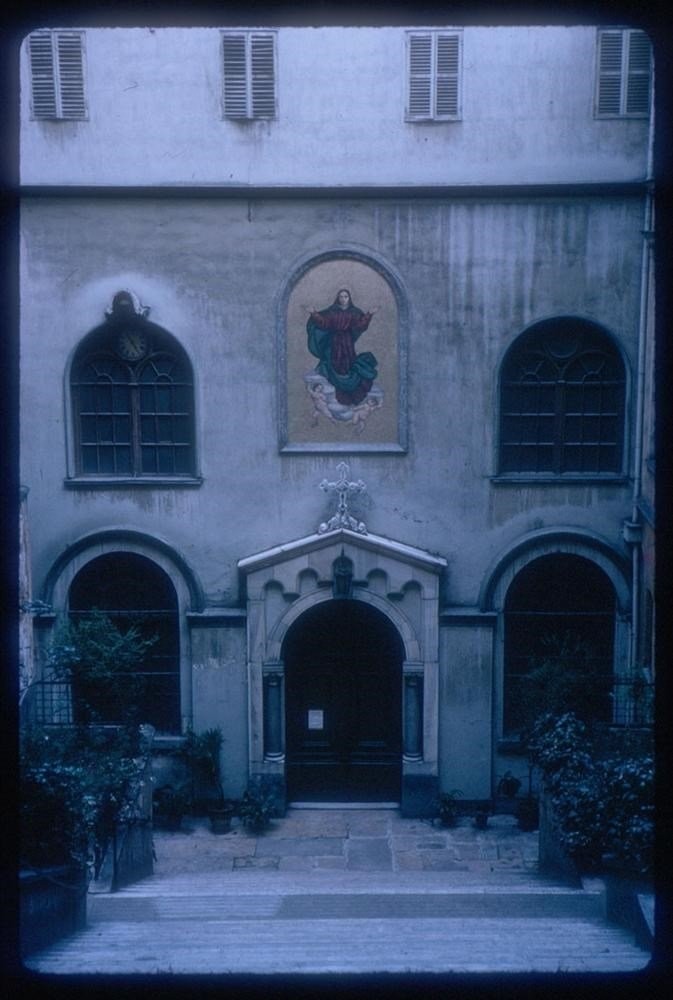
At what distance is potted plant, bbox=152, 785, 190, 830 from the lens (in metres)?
14.5

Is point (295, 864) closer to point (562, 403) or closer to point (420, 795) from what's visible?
point (420, 795)

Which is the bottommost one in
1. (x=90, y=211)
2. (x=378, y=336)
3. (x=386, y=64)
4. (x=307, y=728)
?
(x=307, y=728)

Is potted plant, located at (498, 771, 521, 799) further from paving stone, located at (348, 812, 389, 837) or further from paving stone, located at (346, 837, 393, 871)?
paving stone, located at (346, 837, 393, 871)

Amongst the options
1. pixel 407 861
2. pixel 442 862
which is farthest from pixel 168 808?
pixel 442 862

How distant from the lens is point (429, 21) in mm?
2887

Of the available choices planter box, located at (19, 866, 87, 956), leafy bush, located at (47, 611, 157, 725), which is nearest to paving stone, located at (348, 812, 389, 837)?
leafy bush, located at (47, 611, 157, 725)

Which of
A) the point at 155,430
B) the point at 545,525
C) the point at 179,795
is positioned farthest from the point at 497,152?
the point at 179,795

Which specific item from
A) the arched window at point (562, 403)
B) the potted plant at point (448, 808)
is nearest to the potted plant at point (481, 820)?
the potted plant at point (448, 808)

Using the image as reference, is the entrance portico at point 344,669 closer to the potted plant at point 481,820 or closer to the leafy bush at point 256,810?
the leafy bush at point 256,810

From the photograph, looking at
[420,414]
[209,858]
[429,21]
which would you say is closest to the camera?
[429,21]

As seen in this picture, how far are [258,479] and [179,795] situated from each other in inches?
188

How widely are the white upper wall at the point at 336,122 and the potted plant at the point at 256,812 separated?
886 cm

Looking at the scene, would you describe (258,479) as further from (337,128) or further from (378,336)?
(337,128)

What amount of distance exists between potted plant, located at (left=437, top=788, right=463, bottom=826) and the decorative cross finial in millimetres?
4109
